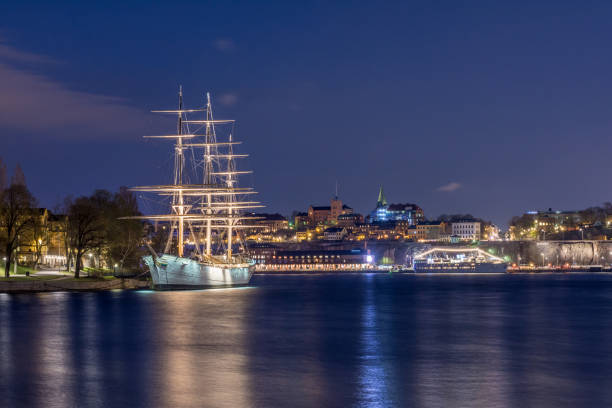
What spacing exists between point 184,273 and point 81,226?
12.9m

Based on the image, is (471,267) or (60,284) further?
(471,267)

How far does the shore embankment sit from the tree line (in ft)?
7.06

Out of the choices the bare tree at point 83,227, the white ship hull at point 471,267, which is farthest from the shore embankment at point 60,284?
the white ship hull at point 471,267

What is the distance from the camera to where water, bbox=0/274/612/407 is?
79.0 feet

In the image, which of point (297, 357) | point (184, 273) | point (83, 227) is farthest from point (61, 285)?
point (297, 357)

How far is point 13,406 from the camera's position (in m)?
22.5

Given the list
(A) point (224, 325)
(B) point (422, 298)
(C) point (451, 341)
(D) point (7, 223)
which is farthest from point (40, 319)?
(B) point (422, 298)

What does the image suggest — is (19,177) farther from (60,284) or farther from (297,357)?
(297,357)

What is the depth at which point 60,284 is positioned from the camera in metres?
83.9

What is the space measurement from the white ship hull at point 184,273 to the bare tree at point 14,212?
1353cm

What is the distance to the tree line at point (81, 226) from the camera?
8075 centimetres

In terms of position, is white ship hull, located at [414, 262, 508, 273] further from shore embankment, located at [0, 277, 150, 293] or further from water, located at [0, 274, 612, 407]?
water, located at [0, 274, 612, 407]

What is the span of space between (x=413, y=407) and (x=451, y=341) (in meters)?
19.2

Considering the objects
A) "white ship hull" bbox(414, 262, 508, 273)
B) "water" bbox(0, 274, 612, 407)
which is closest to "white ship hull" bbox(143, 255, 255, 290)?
"water" bbox(0, 274, 612, 407)
